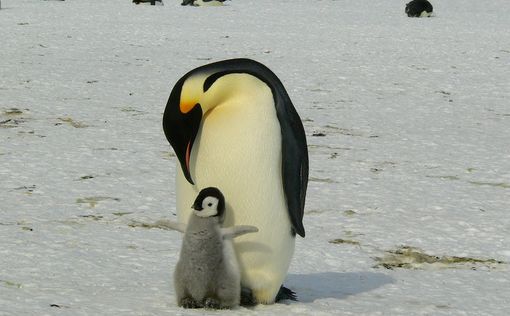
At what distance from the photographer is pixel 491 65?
510 inches

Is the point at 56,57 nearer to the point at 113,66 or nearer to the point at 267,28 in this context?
the point at 113,66

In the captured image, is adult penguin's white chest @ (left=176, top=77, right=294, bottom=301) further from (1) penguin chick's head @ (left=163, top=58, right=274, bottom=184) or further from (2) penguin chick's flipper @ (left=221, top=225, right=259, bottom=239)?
(2) penguin chick's flipper @ (left=221, top=225, right=259, bottom=239)

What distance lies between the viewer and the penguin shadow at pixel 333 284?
14.3 ft

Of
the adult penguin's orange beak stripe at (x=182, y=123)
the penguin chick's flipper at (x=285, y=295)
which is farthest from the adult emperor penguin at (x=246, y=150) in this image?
the penguin chick's flipper at (x=285, y=295)

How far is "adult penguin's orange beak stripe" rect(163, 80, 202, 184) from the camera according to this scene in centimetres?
387

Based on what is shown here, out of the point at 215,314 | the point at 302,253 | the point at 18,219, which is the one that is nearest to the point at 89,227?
the point at 18,219

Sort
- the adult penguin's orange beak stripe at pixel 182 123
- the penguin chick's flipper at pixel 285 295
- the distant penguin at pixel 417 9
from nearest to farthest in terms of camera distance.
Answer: the adult penguin's orange beak stripe at pixel 182 123
the penguin chick's flipper at pixel 285 295
the distant penguin at pixel 417 9

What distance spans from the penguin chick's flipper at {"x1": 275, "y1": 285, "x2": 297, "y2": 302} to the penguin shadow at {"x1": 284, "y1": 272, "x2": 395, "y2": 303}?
29mm

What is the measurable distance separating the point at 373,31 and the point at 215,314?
1317 cm

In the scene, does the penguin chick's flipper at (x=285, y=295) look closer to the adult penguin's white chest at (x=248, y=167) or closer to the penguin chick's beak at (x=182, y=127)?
the adult penguin's white chest at (x=248, y=167)

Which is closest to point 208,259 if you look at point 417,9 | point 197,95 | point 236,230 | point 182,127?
point 236,230

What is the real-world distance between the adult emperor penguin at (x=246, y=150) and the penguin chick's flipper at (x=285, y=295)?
13 cm

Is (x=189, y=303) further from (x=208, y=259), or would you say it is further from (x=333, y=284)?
(x=333, y=284)

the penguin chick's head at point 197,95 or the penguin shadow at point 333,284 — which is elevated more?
the penguin chick's head at point 197,95
